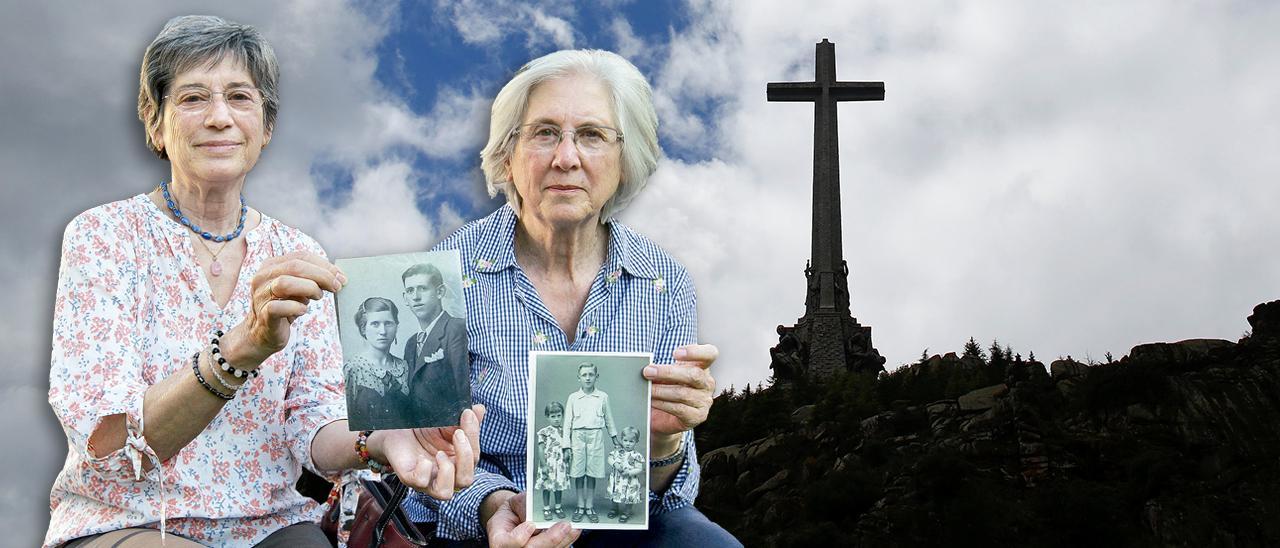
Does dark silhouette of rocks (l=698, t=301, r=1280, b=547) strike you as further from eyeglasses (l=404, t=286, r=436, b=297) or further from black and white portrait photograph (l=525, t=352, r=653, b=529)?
eyeglasses (l=404, t=286, r=436, b=297)

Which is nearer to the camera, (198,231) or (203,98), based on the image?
(203,98)

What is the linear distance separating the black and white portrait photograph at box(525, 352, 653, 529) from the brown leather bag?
277 millimetres

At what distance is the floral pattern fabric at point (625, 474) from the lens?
2301 mm

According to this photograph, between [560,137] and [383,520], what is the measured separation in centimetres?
95

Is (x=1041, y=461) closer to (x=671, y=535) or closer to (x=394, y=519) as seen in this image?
(x=671, y=535)

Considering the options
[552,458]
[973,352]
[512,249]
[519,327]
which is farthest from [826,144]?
[552,458]

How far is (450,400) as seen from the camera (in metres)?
2.18

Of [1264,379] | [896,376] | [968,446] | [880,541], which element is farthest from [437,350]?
[896,376]

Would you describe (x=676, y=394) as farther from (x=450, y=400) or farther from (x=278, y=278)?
(x=278, y=278)

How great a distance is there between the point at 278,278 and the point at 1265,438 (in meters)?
6.65

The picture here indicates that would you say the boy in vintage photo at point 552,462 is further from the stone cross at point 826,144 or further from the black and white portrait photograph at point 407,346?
the stone cross at point 826,144

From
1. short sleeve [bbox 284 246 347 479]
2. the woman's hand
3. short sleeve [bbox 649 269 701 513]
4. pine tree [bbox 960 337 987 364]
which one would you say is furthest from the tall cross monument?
the woman's hand

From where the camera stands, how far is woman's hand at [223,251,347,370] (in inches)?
81.6

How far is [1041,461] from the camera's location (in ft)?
23.7
